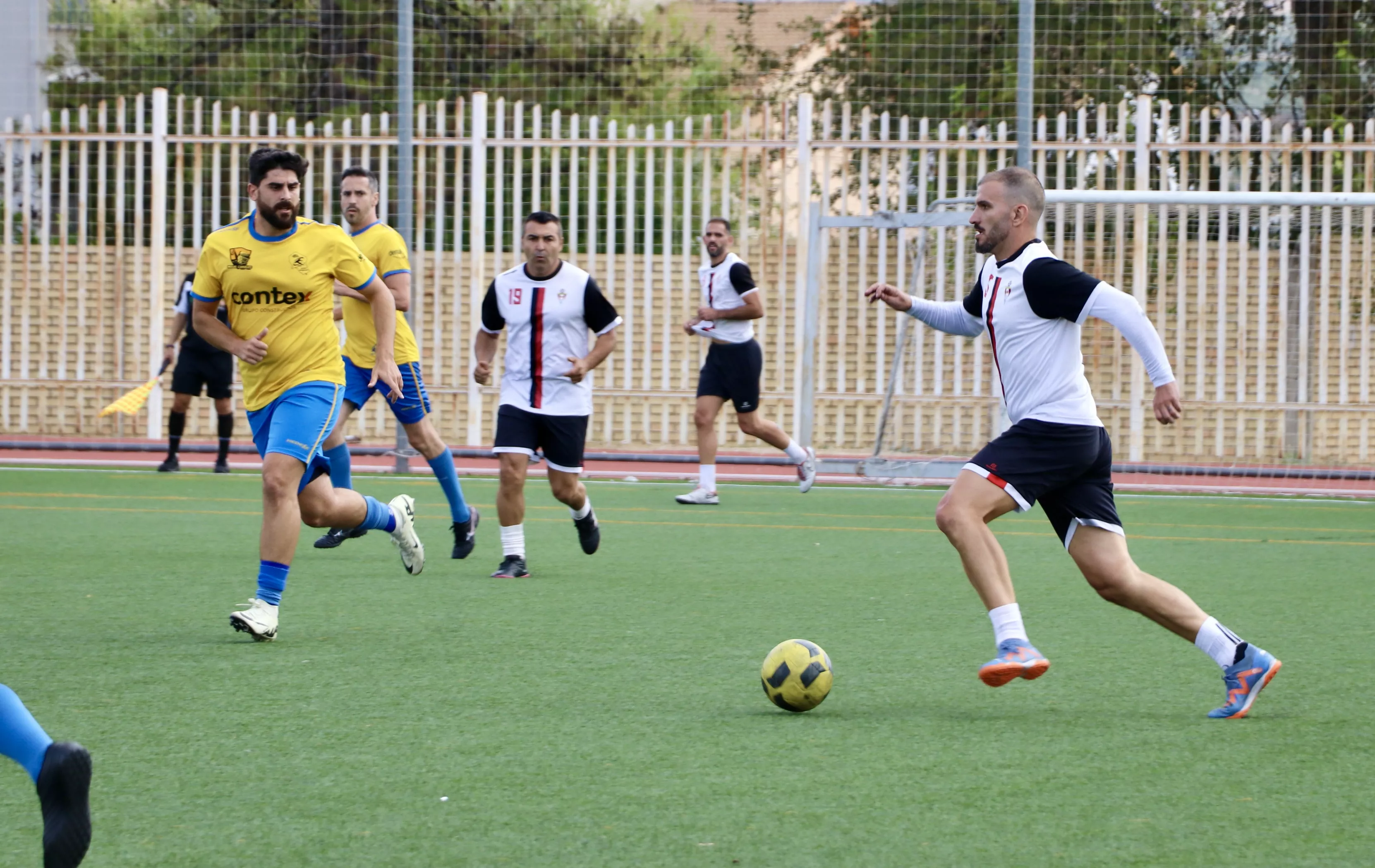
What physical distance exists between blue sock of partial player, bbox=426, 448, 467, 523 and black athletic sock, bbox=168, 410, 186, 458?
5.94m

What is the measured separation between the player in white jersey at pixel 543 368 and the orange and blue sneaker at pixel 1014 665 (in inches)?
153

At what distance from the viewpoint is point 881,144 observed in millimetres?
15484

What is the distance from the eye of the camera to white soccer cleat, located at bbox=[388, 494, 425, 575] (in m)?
8.24

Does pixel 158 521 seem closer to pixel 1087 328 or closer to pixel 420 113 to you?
pixel 420 113

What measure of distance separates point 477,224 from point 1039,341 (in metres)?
11.5

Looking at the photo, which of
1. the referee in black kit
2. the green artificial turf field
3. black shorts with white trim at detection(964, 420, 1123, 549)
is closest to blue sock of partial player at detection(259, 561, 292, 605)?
the green artificial turf field

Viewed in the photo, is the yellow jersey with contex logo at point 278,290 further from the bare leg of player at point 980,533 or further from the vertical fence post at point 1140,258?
the vertical fence post at point 1140,258

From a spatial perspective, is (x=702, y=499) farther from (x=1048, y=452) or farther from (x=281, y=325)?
(x=1048, y=452)

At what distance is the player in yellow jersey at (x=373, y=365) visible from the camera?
939 centimetres

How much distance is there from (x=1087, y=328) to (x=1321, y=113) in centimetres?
539

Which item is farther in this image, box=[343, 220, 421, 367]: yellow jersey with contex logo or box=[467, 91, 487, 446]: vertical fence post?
box=[467, 91, 487, 446]: vertical fence post

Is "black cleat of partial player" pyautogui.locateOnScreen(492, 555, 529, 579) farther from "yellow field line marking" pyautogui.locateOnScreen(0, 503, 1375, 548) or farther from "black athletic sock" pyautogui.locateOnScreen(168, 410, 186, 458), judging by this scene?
"black athletic sock" pyautogui.locateOnScreen(168, 410, 186, 458)

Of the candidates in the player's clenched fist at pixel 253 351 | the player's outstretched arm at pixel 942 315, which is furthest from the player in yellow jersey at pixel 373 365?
the player's outstretched arm at pixel 942 315

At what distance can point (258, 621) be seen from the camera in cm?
650
